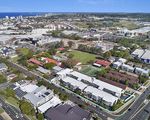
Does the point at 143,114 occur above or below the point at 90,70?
below

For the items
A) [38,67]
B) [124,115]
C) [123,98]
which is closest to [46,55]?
[38,67]

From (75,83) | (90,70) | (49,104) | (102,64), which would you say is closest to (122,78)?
(90,70)

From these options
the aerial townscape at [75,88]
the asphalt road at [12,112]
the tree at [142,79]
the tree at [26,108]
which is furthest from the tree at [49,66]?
the tree at [142,79]

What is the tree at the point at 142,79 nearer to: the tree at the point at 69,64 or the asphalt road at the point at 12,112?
the tree at the point at 69,64

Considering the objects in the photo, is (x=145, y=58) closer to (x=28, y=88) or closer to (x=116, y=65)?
(x=116, y=65)

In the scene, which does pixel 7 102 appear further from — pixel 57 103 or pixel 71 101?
pixel 71 101

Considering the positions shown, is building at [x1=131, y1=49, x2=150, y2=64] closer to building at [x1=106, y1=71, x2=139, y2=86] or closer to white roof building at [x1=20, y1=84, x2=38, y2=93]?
building at [x1=106, y1=71, x2=139, y2=86]

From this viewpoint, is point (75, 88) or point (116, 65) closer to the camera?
point (75, 88)
